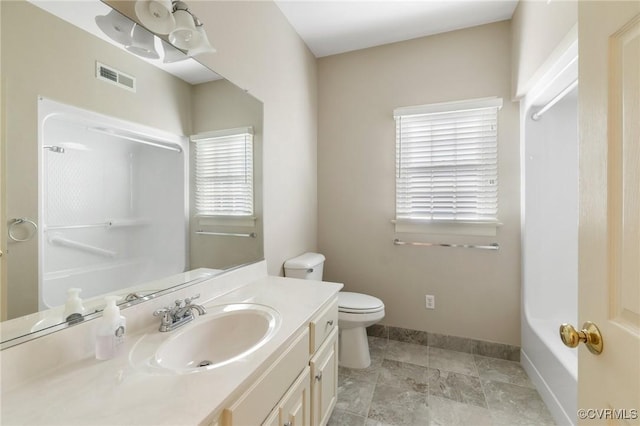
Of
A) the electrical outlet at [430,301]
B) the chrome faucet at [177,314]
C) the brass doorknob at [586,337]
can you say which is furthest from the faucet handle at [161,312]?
the electrical outlet at [430,301]

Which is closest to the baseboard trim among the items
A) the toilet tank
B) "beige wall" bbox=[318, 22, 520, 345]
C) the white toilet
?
"beige wall" bbox=[318, 22, 520, 345]

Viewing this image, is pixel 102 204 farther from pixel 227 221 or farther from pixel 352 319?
pixel 352 319

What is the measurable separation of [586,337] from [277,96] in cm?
197

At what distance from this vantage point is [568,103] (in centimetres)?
205

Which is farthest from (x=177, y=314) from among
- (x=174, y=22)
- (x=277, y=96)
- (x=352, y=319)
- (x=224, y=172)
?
(x=277, y=96)

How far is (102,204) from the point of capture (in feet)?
3.00

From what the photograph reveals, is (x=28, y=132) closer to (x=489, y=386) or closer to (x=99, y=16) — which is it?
(x=99, y=16)

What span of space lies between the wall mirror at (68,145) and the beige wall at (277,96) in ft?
1.09

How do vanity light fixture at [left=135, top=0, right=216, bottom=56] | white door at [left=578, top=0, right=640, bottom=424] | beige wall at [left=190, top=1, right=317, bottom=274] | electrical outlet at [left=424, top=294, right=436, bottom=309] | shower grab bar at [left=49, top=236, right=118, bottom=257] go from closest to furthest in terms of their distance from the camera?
white door at [left=578, top=0, right=640, bottom=424]
shower grab bar at [left=49, top=236, right=118, bottom=257]
vanity light fixture at [left=135, top=0, right=216, bottom=56]
beige wall at [left=190, top=1, right=317, bottom=274]
electrical outlet at [left=424, top=294, right=436, bottom=309]

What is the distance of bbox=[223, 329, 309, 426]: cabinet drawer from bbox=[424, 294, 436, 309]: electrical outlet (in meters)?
1.54

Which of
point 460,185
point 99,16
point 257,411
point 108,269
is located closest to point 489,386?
point 460,185

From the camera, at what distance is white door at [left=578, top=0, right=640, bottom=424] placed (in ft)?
1.68

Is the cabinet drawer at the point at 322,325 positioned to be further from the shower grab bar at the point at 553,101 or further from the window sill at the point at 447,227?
the shower grab bar at the point at 553,101

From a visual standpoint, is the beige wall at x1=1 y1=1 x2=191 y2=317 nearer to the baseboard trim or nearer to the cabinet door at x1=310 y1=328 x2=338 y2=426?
the cabinet door at x1=310 y1=328 x2=338 y2=426
